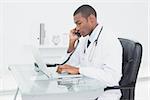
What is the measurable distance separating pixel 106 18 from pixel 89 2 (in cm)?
31

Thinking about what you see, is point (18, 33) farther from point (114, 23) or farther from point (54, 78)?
point (54, 78)

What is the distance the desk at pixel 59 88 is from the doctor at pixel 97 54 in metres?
0.10

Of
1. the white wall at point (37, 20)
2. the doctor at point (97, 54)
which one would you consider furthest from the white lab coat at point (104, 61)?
the white wall at point (37, 20)

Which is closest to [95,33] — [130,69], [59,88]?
[130,69]

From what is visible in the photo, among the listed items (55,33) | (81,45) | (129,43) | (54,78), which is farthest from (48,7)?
(54,78)

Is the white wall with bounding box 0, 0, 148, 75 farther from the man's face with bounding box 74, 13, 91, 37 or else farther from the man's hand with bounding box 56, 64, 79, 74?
the man's hand with bounding box 56, 64, 79, 74

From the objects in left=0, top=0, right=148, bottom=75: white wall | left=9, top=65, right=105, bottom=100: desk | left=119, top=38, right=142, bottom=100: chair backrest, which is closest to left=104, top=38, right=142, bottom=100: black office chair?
left=119, top=38, right=142, bottom=100: chair backrest

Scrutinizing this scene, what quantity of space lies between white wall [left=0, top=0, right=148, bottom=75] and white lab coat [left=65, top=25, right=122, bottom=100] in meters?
1.49

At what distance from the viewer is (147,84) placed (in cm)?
388

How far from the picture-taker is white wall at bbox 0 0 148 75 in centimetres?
356

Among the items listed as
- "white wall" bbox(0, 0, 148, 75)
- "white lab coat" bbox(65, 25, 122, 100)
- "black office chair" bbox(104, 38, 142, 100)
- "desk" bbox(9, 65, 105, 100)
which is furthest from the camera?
"white wall" bbox(0, 0, 148, 75)

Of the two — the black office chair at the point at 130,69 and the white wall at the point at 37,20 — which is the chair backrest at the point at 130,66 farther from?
the white wall at the point at 37,20

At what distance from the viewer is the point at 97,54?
208 cm

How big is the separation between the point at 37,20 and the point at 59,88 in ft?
6.80
